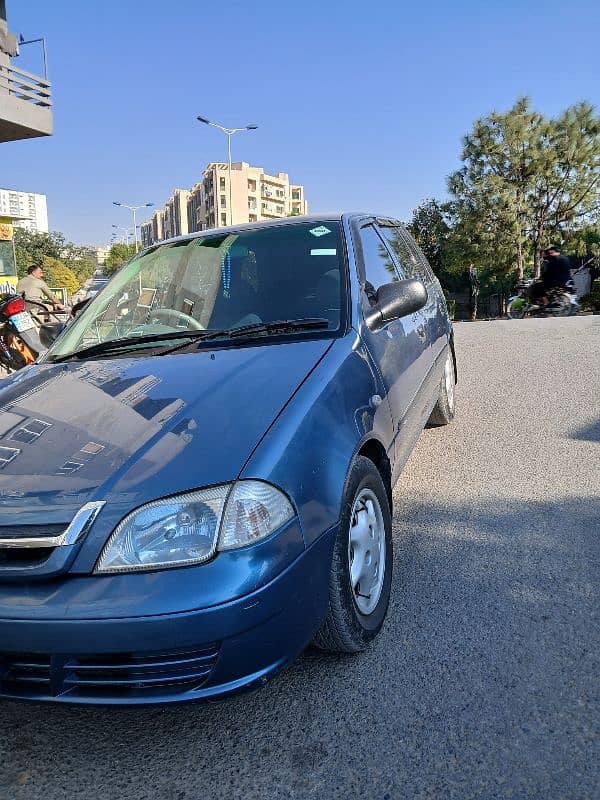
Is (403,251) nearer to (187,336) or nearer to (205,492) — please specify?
(187,336)

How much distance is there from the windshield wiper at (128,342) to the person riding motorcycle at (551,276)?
13745mm

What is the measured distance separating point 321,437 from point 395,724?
935 millimetres

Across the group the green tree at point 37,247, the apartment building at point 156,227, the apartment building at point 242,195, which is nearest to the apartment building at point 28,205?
the apartment building at point 156,227

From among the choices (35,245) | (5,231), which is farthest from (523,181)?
(35,245)

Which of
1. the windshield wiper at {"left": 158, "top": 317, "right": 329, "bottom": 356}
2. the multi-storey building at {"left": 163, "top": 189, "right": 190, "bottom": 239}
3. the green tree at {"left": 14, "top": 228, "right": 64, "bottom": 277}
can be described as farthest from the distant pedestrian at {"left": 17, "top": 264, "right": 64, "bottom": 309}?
the multi-storey building at {"left": 163, "top": 189, "right": 190, "bottom": 239}

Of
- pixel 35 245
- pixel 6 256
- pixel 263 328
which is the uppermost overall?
pixel 35 245

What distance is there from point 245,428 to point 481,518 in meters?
2.04

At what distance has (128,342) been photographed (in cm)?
307

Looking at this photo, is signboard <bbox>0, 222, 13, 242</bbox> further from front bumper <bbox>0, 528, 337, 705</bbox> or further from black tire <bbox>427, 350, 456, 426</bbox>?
front bumper <bbox>0, 528, 337, 705</bbox>

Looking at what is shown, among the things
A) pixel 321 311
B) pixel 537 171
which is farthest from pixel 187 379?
pixel 537 171

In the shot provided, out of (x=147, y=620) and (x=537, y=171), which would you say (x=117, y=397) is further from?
(x=537, y=171)

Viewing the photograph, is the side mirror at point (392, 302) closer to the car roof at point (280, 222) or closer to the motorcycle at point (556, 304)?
the car roof at point (280, 222)

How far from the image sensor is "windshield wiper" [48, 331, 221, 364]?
301 centimetres

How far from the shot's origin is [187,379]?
2.49 meters
